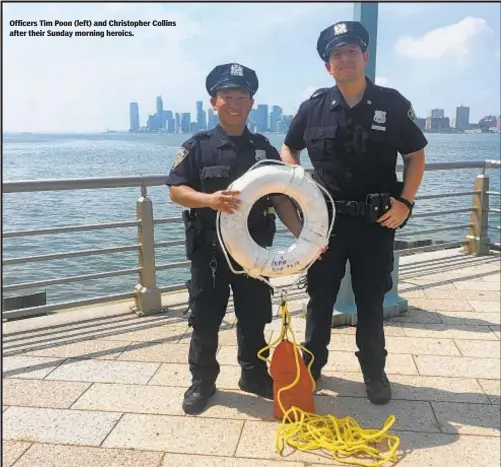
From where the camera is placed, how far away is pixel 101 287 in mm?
8547

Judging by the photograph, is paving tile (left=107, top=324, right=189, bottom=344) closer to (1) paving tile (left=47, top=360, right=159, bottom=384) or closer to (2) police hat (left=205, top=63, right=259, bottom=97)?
(1) paving tile (left=47, top=360, right=159, bottom=384)

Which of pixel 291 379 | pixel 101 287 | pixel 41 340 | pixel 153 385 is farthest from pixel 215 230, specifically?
pixel 101 287

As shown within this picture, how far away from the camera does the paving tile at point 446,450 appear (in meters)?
2.20

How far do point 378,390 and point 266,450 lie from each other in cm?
74

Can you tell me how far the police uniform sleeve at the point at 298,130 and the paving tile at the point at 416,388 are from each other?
134 centimetres

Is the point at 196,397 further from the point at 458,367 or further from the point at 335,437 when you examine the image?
the point at 458,367

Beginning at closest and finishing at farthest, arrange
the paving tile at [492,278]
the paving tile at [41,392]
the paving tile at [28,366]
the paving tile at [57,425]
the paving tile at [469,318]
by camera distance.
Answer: the paving tile at [57,425]
the paving tile at [41,392]
the paving tile at [28,366]
the paving tile at [469,318]
the paving tile at [492,278]

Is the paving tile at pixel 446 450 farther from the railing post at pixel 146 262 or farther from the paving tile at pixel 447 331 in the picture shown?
the railing post at pixel 146 262

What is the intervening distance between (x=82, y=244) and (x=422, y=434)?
8338 millimetres

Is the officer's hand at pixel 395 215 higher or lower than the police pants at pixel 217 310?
higher

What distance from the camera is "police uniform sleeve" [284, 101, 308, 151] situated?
107 inches

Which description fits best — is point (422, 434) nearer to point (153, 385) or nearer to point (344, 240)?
point (344, 240)

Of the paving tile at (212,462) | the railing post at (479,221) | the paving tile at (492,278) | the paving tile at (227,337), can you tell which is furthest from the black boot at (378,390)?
the railing post at (479,221)

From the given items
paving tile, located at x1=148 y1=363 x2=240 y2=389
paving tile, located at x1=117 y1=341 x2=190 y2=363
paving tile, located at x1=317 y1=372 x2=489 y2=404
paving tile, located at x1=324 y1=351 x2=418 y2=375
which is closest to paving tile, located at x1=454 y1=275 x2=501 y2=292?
paving tile, located at x1=324 y1=351 x2=418 y2=375
